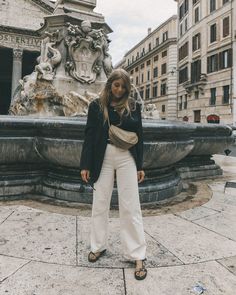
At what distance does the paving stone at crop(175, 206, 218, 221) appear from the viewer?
371 centimetres

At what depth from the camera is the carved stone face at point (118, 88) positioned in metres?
2.46

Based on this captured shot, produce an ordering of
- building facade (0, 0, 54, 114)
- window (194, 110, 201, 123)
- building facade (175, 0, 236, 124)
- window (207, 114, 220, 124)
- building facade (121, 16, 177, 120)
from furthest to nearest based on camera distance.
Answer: building facade (121, 16, 177, 120) → window (194, 110, 201, 123) → window (207, 114, 220, 124) → building facade (175, 0, 236, 124) → building facade (0, 0, 54, 114)

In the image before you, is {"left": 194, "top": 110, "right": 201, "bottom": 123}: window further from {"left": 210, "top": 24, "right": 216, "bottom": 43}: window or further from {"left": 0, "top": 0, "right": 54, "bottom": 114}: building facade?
{"left": 0, "top": 0, "right": 54, "bottom": 114}: building facade

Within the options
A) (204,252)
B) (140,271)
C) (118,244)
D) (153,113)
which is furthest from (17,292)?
(153,113)

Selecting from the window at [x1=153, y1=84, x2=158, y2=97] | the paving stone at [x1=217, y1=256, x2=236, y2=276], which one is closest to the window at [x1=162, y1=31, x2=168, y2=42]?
the window at [x1=153, y1=84, x2=158, y2=97]

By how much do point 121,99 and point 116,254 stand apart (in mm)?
1340

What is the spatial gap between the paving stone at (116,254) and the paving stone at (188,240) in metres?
0.08

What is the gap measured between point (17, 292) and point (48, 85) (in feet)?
16.6

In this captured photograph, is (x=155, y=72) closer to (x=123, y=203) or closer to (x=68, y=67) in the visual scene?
(x=68, y=67)

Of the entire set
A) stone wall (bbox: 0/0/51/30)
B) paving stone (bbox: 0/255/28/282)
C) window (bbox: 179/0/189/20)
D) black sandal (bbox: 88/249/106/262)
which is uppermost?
window (bbox: 179/0/189/20)

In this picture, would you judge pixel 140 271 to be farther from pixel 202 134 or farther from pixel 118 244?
pixel 202 134

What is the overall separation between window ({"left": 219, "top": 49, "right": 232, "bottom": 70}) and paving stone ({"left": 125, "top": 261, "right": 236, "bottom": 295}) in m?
31.9

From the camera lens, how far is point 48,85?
648 centimetres

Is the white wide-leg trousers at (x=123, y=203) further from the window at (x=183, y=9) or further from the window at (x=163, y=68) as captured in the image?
the window at (x=163, y=68)
